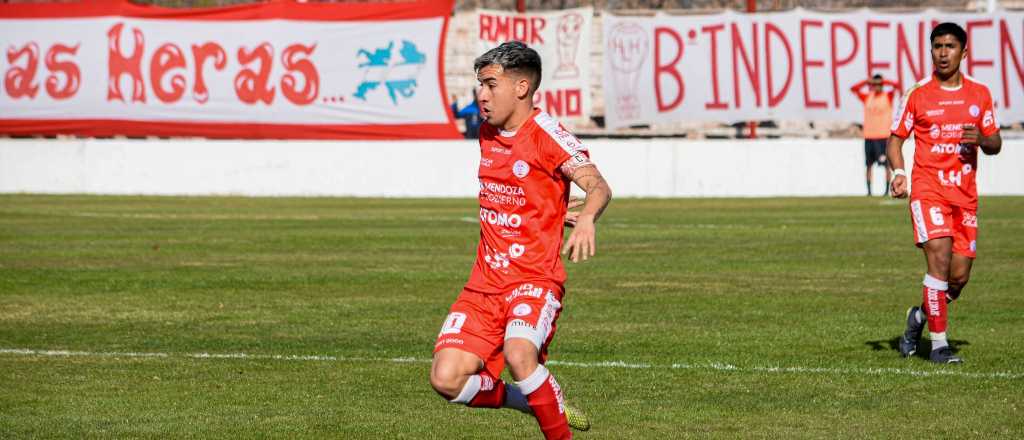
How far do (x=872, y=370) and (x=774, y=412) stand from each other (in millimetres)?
1675

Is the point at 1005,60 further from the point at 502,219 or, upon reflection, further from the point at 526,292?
the point at 526,292

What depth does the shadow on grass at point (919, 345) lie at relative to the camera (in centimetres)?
1106

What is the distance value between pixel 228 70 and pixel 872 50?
41.4ft

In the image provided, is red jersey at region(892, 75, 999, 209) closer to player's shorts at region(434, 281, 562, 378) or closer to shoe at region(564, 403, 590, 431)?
shoe at region(564, 403, 590, 431)

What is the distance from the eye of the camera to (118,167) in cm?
3234

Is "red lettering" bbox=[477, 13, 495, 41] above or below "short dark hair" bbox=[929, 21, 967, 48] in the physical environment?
above

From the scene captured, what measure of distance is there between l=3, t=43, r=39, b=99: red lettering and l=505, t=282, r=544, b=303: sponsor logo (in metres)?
29.0

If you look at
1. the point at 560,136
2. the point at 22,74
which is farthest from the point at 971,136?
the point at 22,74

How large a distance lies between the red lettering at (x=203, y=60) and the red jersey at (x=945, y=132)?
24.5 metres

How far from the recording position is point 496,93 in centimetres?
735

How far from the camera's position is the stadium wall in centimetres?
3173

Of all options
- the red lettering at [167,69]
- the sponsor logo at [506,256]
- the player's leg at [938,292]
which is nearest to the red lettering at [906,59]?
the red lettering at [167,69]

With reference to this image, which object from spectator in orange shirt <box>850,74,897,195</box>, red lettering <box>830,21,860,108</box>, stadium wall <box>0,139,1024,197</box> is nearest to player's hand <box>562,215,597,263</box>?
spectator in orange shirt <box>850,74,897,195</box>

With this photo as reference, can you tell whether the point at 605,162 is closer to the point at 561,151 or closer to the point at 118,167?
the point at 118,167
